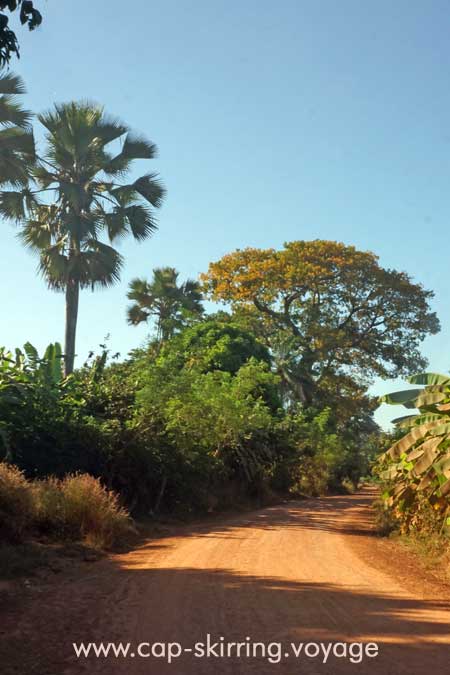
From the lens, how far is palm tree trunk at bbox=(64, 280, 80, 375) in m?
23.9

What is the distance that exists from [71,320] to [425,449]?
17.0m

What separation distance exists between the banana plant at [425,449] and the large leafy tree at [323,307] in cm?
2416

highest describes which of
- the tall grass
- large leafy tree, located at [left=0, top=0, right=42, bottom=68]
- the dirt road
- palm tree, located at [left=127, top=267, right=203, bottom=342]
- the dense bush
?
palm tree, located at [left=127, top=267, right=203, bottom=342]

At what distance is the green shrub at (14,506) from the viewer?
1029 centimetres

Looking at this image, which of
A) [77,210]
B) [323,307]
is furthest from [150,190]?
[323,307]

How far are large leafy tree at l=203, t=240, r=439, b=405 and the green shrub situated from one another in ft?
88.3

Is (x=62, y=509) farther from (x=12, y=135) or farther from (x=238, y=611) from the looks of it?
(x=12, y=135)

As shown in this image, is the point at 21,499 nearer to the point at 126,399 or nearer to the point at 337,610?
the point at 337,610

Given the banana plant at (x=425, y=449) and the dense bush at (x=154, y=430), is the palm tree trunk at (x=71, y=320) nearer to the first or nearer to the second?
the dense bush at (x=154, y=430)

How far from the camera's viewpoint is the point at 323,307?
38.5 metres

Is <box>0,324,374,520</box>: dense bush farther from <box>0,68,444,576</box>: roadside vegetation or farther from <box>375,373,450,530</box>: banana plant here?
<box>375,373,450,530</box>: banana plant

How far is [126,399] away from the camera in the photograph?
18.5 m

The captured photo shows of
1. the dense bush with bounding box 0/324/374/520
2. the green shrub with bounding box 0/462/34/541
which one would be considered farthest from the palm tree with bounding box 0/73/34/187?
the green shrub with bounding box 0/462/34/541

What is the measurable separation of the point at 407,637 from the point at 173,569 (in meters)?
→ 4.09
